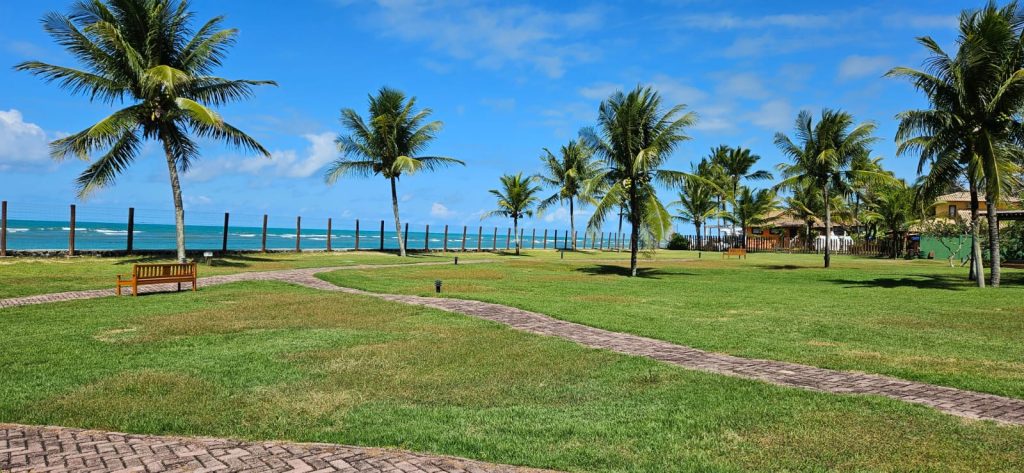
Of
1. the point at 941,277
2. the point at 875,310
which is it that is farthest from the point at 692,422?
the point at 941,277

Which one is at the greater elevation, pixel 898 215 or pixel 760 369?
pixel 898 215

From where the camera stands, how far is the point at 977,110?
59.3ft

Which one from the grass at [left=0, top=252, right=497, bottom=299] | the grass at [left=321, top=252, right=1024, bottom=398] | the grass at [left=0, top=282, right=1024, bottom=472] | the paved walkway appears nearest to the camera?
the grass at [left=0, top=282, right=1024, bottom=472]

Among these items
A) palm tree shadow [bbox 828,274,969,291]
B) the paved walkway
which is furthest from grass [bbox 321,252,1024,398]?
the paved walkway

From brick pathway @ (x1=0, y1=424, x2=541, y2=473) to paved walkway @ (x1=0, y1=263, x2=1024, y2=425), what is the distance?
4.10m

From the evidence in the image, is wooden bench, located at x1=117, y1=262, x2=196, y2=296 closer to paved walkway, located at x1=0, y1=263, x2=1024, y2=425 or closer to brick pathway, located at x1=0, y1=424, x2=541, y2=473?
paved walkway, located at x1=0, y1=263, x2=1024, y2=425

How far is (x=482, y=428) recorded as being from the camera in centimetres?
497

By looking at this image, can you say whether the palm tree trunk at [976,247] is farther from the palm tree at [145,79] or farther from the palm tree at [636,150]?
the palm tree at [145,79]

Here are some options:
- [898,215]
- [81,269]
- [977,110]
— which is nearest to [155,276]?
[81,269]

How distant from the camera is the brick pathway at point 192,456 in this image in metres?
4.06

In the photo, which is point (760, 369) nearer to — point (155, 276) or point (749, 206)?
point (155, 276)

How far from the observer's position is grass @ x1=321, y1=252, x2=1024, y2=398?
7871 mm

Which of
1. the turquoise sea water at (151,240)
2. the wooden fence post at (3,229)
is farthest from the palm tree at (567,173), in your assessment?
the wooden fence post at (3,229)

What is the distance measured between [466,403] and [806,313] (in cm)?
930
